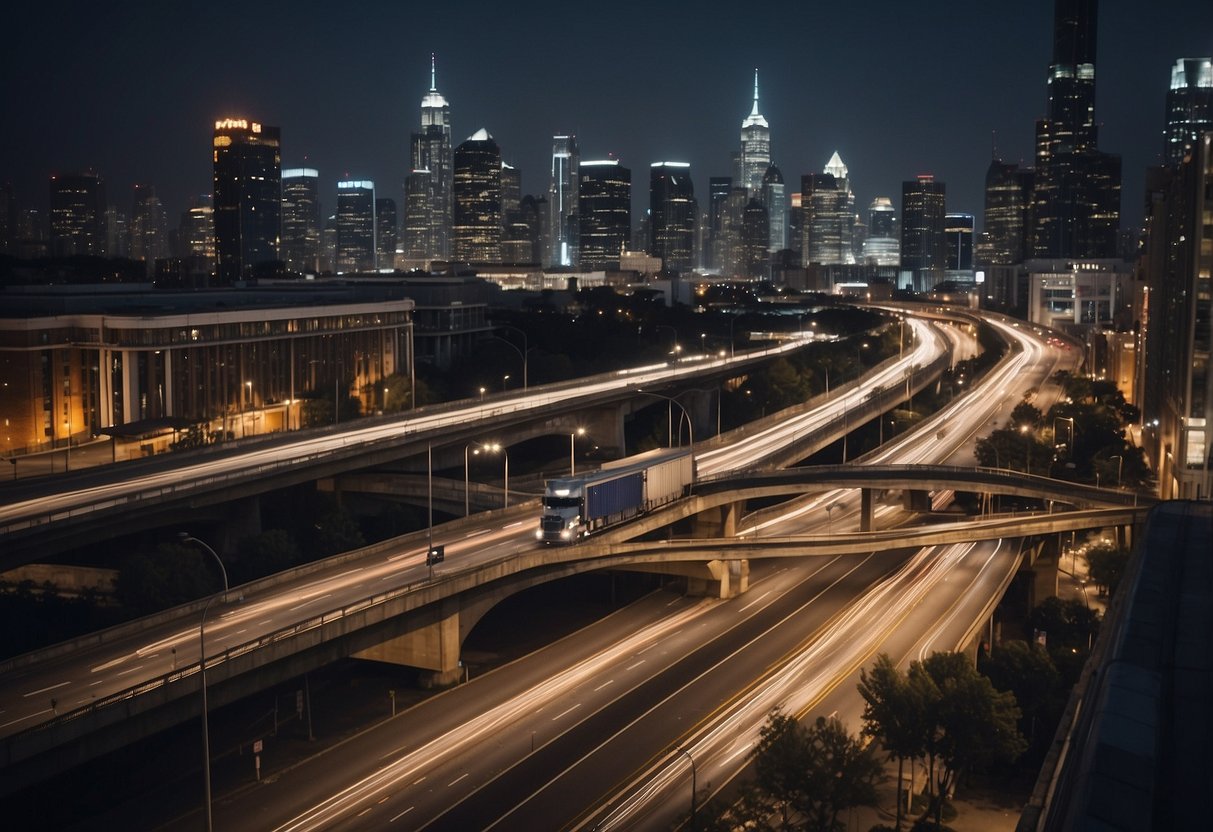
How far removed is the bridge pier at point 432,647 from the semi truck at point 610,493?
7.26 meters

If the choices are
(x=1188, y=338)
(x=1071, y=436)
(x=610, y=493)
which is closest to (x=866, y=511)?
(x=610, y=493)

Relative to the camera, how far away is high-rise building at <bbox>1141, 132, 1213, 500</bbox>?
62531 millimetres

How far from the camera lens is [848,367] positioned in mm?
123312

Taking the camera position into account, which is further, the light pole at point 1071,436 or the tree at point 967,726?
the light pole at point 1071,436

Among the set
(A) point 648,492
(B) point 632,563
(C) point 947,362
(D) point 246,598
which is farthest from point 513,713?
(C) point 947,362

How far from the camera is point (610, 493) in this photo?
165 feet

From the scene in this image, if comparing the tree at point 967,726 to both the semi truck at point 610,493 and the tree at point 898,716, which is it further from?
the semi truck at point 610,493

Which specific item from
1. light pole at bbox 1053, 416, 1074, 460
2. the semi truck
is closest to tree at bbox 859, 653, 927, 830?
the semi truck

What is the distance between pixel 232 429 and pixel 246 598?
156 ft

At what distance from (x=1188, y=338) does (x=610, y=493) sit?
32.4 m

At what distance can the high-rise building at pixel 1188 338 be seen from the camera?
6253cm

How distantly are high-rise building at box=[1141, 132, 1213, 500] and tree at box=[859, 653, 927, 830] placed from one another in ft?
112

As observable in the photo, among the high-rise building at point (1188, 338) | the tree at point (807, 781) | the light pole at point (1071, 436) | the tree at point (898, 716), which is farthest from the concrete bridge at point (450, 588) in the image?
the light pole at point (1071, 436)

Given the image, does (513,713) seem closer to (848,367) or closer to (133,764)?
(133,764)
